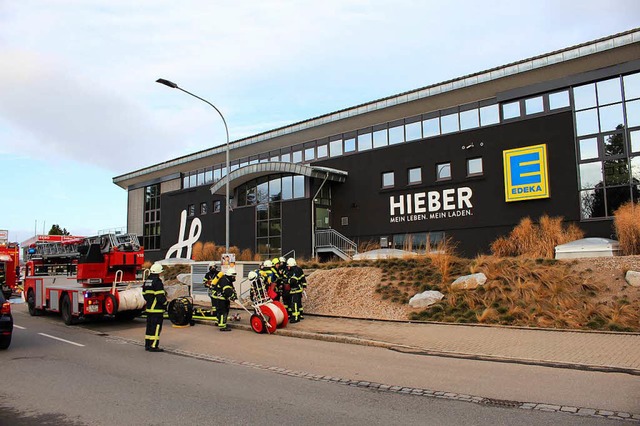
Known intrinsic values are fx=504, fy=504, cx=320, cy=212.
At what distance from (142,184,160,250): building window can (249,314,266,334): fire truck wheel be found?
36.7 m

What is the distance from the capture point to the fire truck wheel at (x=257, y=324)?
13.1 m

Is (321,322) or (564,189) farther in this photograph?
(564,189)

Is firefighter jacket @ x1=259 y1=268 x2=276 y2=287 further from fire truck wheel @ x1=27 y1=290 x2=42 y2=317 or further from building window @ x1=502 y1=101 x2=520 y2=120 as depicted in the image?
building window @ x1=502 y1=101 x2=520 y2=120

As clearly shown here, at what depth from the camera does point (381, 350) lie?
10578mm

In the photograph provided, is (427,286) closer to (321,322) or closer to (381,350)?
(321,322)

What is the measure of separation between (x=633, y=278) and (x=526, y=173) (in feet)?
39.4

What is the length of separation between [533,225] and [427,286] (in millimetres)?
9737

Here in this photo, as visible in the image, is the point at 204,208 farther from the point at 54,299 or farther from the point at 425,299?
the point at 425,299

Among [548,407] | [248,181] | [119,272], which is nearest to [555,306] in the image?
[548,407]

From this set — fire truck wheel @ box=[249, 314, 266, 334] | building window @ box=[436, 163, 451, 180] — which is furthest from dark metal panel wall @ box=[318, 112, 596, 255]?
fire truck wheel @ box=[249, 314, 266, 334]

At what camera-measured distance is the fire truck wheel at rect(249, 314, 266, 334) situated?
13.1 metres

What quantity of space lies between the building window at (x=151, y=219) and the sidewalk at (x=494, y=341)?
3665cm

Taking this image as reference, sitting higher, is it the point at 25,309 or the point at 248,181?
the point at 248,181

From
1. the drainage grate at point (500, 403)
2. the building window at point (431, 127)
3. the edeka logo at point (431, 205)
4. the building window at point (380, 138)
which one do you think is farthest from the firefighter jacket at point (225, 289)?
the building window at point (380, 138)
